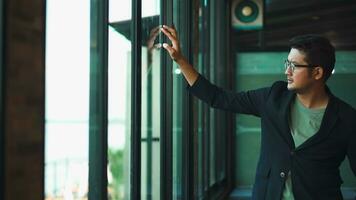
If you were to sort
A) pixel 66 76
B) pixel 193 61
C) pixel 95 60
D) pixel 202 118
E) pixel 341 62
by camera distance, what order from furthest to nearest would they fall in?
pixel 341 62, pixel 202 118, pixel 193 61, pixel 95 60, pixel 66 76

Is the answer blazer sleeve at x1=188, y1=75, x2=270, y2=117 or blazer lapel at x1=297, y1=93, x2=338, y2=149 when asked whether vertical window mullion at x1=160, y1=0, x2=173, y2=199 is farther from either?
blazer lapel at x1=297, y1=93, x2=338, y2=149

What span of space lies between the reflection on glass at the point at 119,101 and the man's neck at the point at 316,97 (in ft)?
2.40

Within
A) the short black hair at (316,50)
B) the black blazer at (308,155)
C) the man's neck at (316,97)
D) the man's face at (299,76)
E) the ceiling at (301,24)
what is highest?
the ceiling at (301,24)

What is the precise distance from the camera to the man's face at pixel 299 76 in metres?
2.37

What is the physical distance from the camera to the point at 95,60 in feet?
7.15

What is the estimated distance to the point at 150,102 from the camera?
3.22 meters

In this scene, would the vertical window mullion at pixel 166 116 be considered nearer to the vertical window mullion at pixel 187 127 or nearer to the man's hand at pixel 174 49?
the vertical window mullion at pixel 187 127

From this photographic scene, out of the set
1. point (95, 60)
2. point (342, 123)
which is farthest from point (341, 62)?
point (95, 60)

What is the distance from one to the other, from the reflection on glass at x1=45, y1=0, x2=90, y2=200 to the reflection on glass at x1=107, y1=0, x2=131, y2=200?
0.28 meters

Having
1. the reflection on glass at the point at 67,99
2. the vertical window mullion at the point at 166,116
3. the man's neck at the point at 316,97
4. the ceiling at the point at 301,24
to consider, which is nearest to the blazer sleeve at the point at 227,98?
the man's neck at the point at 316,97

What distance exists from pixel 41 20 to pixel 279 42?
5.19m

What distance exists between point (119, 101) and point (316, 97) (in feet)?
2.58

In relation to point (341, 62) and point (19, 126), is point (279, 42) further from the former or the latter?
point (19, 126)

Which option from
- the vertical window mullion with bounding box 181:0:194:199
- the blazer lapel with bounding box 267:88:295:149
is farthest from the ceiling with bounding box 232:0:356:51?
the blazer lapel with bounding box 267:88:295:149
